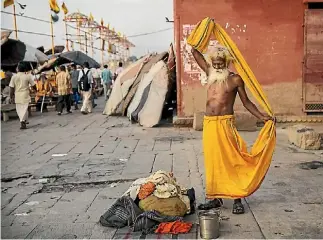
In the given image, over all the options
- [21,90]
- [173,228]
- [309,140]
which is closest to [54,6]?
[21,90]

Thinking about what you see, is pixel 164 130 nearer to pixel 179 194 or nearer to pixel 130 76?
pixel 130 76

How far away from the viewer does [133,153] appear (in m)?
8.66

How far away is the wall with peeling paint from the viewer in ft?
36.2

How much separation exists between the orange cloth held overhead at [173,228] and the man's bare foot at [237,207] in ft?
2.25

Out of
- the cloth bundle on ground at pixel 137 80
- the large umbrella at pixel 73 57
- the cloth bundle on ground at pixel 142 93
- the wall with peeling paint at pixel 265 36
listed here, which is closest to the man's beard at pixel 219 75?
the wall with peeling paint at pixel 265 36

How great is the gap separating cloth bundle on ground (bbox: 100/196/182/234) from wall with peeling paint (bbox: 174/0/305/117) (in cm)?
691

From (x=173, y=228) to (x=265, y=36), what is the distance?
25.4 ft

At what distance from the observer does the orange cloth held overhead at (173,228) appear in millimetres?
4430

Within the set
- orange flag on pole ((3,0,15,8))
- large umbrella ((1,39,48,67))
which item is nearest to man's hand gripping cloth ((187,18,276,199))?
orange flag on pole ((3,0,15,8))

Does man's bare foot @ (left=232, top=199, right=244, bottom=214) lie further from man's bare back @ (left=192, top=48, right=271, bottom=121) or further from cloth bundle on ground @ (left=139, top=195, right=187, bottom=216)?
man's bare back @ (left=192, top=48, right=271, bottom=121)

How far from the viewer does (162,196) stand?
4758mm

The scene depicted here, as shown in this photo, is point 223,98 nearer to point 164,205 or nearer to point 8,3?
point 164,205

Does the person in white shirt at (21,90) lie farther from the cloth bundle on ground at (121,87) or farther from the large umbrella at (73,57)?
the large umbrella at (73,57)

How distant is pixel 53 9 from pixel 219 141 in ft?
54.7
